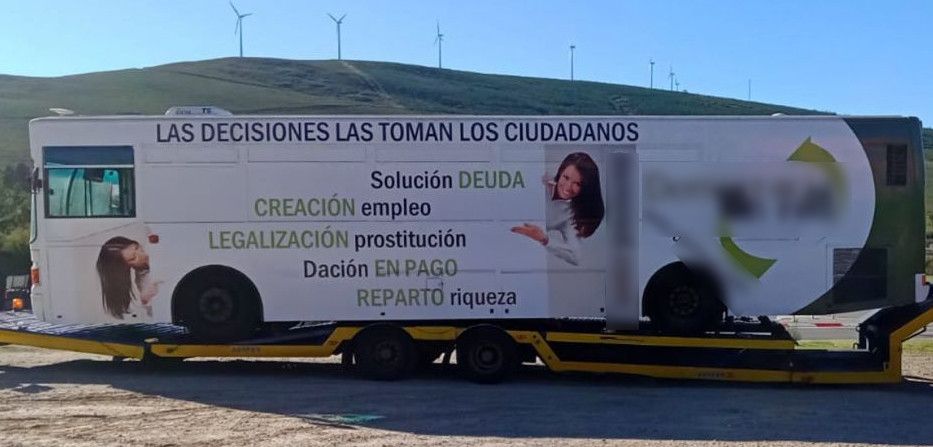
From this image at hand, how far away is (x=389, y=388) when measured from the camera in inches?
368

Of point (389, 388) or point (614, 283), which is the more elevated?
point (614, 283)

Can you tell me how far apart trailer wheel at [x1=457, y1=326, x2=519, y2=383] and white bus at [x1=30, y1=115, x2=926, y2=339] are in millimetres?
235

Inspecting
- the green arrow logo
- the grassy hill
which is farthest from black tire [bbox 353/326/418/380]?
the grassy hill

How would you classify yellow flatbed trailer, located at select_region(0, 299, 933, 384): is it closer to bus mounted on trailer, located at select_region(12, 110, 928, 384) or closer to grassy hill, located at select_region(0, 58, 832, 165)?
bus mounted on trailer, located at select_region(12, 110, 928, 384)

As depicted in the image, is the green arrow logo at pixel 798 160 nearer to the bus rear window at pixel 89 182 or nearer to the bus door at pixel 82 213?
the bus door at pixel 82 213

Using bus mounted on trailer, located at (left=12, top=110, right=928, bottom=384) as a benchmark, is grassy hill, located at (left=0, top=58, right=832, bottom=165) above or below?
above

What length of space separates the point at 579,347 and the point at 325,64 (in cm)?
9196

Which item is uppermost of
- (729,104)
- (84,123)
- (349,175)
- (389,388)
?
A: (729,104)

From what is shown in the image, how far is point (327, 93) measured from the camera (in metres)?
80.0

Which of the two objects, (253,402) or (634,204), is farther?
(634,204)

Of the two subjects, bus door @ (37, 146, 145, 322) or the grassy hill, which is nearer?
bus door @ (37, 146, 145, 322)

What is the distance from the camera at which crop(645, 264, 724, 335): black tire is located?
9781mm

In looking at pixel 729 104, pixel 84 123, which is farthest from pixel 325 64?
pixel 84 123

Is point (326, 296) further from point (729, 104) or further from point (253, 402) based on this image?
point (729, 104)
